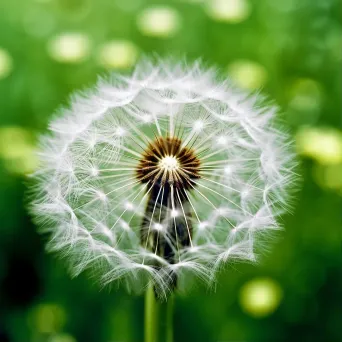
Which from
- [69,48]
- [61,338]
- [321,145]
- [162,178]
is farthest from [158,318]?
[69,48]

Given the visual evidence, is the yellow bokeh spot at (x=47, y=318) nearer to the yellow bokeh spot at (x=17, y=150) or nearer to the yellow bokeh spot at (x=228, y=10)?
the yellow bokeh spot at (x=17, y=150)

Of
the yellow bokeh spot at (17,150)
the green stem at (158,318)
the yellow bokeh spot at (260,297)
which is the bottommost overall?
the green stem at (158,318)

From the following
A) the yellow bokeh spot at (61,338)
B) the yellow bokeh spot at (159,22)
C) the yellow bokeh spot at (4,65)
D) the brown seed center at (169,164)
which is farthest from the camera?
the yellow bokeh spot at (159,22)

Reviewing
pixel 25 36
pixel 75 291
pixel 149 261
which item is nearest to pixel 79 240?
pixel 149 261

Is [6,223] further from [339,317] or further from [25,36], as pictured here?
[339,317]

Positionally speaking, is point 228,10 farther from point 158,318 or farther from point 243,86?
point 158,318

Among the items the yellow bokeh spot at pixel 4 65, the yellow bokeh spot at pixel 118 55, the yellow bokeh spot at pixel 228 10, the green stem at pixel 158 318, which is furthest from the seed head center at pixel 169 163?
the yellow bokeh spot at pixel 228 10

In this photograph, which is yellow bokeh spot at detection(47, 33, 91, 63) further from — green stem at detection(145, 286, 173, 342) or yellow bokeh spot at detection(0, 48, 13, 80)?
green stem at detection(145, 286, 173, 342)
